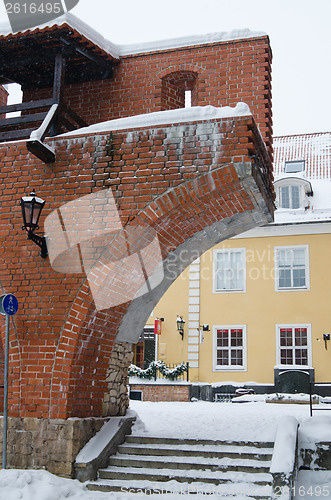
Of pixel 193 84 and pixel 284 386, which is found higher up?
pixel 193 84

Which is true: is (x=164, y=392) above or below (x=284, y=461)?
below

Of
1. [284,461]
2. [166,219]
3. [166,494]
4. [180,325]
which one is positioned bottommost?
[166,494]

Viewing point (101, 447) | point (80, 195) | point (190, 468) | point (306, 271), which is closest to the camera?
point (190, 468)

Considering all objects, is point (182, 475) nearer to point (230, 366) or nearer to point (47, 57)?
point (47, 57)

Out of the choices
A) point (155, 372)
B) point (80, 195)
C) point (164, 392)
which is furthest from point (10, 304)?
point (164, 392)

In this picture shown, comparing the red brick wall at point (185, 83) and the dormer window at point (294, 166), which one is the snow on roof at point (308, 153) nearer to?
the dormer window at point (294, 166)

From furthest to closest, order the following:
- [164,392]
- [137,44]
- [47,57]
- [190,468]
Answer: [164,392] < [137,44] < [47,57] < [190,468]

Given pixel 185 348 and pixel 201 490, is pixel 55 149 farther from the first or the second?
pixel 185 348

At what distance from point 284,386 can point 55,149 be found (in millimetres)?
16225

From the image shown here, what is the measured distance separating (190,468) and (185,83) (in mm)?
6478

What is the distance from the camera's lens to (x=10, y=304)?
7.52 metres

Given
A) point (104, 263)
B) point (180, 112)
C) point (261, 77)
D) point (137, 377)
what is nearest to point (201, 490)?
point (104, 263)

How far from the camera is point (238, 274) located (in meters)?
24.0

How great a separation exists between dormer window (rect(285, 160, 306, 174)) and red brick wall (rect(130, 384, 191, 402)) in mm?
10710
